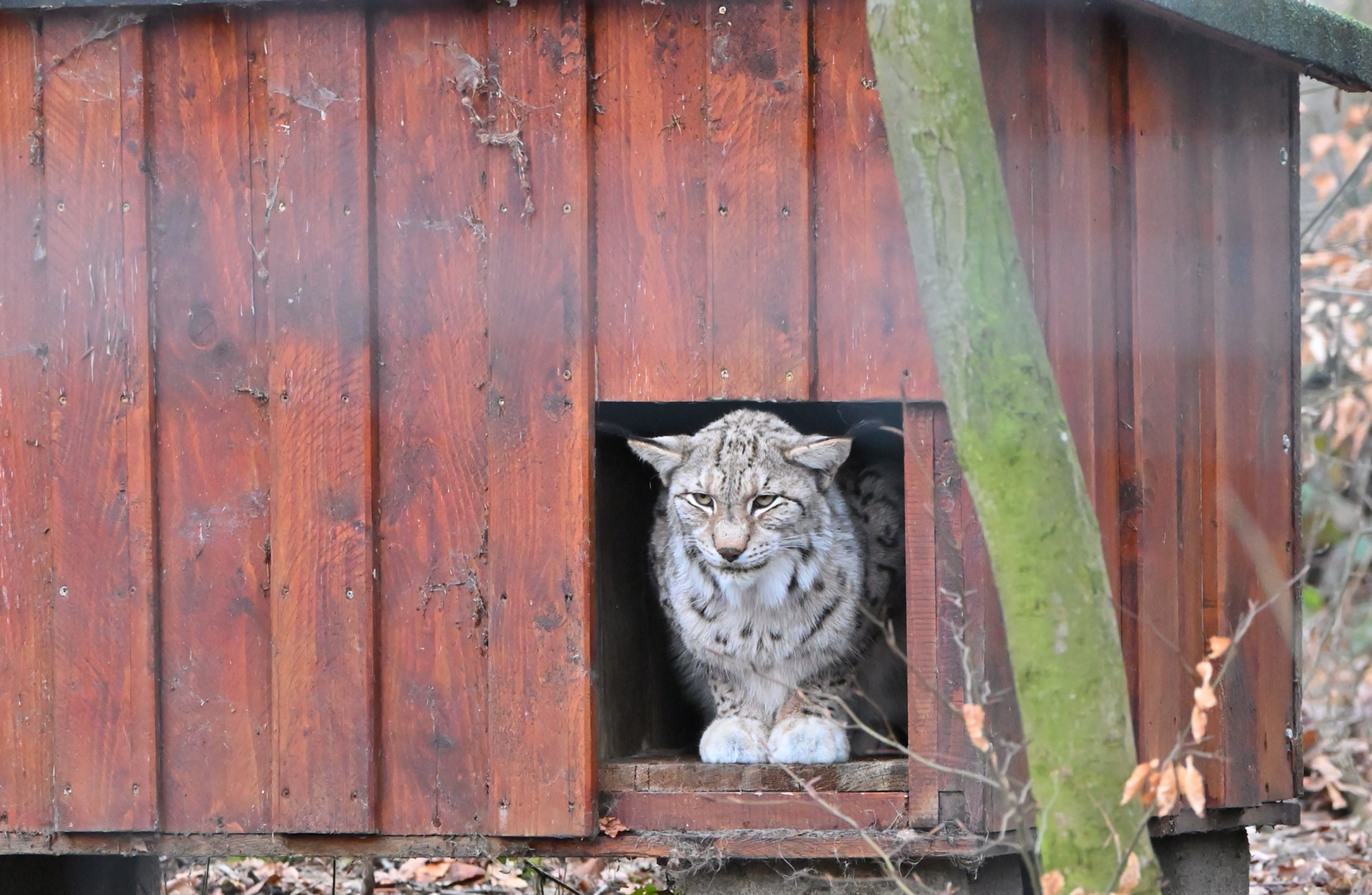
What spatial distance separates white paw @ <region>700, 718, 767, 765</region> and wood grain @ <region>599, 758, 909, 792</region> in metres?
0.12

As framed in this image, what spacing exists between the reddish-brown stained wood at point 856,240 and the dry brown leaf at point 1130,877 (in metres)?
1.42

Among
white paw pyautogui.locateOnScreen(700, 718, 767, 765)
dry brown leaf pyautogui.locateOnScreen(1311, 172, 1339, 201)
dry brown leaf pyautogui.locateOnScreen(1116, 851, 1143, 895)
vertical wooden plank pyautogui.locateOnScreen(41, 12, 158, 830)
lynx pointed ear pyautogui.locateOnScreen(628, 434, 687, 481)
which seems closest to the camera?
dry brown leaf pyautogui.locateOnScreen(1116, 851, 1143, 895)

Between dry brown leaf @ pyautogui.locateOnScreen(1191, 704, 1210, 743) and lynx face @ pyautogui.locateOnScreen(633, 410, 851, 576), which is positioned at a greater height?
lynx face @ pyautogui.locateOnScreen(633, 410, 851, 576)

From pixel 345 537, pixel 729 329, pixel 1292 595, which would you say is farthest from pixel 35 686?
pixel 1292 595

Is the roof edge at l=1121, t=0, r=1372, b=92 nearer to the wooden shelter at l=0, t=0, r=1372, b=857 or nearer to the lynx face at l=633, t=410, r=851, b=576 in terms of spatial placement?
the wooden shelter at l=0, t=0, r=1372, b=857

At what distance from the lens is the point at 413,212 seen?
423 cm

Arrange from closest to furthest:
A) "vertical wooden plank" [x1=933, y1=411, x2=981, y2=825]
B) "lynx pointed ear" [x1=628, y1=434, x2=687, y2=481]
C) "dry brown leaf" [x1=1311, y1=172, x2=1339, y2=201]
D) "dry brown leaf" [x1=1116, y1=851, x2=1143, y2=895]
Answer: "dry brown leaf" [x1=1116, y1=851, x2=1143, y2=895] < "vertical wooden plank" [x1=933, y1=411, x2=981, y2=825] < "lynx pointed ear" [x1=628, y1=434, x2=687, y2=481] < "dry brown leaf" [x1=1311, y1=172, x2=1339, y2=201]

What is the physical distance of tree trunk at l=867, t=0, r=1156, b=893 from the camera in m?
3.10

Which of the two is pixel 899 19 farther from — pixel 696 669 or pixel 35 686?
pixel 35 686

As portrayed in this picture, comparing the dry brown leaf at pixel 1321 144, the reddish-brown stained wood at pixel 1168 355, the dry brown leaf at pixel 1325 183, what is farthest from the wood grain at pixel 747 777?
the dry brown leaf at pixel 1325 183

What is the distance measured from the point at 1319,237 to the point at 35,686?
810 centimetres

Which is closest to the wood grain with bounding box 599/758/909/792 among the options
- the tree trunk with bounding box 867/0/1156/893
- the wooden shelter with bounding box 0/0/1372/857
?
the wooden shelter with bounding box 0/0/1372/857

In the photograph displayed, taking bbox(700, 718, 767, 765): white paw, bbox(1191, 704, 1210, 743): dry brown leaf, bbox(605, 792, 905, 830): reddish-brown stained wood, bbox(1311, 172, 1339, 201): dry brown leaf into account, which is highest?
bbox(1311, 172, 1339, 201): dry brown leaf

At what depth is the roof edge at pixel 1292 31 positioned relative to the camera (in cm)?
421
